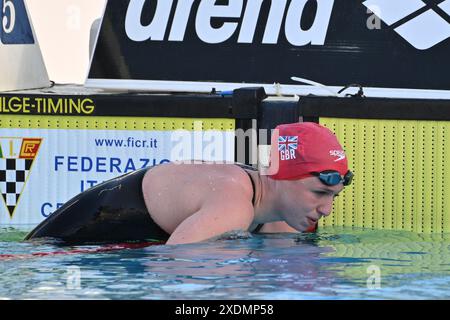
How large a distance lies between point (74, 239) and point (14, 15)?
2747 millimetres

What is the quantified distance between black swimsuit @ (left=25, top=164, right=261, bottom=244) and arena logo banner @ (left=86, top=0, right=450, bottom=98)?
191 cm

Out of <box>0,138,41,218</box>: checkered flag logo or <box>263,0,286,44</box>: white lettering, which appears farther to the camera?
<box>263,0,286,44</box>: white lettering

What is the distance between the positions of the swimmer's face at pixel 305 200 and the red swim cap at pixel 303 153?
6 cm

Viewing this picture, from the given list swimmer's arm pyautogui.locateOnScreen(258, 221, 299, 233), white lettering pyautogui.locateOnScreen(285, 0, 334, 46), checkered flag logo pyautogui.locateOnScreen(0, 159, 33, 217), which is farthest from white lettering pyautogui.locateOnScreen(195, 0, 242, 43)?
swimmer's arm pyautogui.locateOnScreen(258, 221, 299, 233)

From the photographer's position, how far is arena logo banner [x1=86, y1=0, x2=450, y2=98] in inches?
304

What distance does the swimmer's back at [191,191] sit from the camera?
220 inches

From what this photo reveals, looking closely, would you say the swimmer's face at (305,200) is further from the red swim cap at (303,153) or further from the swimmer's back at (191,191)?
the swimmer's back at (191,191)

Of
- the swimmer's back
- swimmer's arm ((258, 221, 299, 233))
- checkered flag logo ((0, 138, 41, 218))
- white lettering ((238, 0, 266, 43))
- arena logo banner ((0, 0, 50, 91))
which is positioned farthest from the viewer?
arena logo banner ((0, 0, 50, 91))

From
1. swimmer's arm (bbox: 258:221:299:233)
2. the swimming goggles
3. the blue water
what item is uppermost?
the swimming goggles

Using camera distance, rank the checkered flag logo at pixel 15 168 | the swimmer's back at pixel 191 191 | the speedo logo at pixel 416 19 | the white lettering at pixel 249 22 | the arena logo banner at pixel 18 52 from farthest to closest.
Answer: the arena logo banner at pixel 18 52 < the white lettering at pixel 249 22 < the speedo logo at pixel 416 19 < the checkered flag logo at pixel 15 168 < the swimmer's back at pixel 191 191

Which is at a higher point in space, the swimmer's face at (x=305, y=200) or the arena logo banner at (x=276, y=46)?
the arena logo banner at (x=276, y=46)

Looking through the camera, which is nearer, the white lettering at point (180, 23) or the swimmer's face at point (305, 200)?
the swimmer's face at point (305, 200)

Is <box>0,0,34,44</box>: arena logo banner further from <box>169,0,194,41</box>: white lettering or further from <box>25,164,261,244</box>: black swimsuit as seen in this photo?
<box>25,164,261,244</box>: black swimsuit

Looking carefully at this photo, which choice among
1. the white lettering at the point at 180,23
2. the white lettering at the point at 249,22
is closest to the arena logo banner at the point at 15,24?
the white lettering at the point at 180,23
